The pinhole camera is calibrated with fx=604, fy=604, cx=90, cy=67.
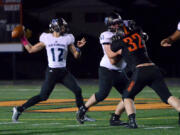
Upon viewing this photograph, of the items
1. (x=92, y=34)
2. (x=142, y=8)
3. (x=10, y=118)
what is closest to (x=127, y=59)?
(x=10, y=118)

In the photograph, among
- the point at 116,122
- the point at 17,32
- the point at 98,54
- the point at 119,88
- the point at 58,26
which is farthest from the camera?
the point at 98,54

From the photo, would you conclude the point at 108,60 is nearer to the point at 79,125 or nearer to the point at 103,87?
the point at 103,87

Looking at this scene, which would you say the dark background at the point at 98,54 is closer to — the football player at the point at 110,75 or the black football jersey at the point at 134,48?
the football player at the point at 110,75

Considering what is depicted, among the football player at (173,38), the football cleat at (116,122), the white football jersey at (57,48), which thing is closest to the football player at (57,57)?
the white football jersey at (57,48)

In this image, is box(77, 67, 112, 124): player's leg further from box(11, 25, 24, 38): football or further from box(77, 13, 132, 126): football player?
box(11, 25, 24, 38): football

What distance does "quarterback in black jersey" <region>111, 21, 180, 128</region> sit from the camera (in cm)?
955

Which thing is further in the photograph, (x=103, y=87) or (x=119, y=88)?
(x=119, y=88)

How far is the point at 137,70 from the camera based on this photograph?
9.65 m

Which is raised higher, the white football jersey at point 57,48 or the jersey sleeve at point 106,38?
the jersey sleeve at point 106,38

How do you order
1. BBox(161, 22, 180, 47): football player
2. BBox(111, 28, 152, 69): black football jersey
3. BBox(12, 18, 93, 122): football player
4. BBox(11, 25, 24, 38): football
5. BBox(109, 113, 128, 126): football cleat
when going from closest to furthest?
BBox(161, 22, 180, 47): football player, BBox(111, 28, 152, 69): black football jersey, BBox(109, 113, 128, 126): football cleat, BBox(12, 18, 93, 122): football player, BBox(11, 25, 24, 38): football

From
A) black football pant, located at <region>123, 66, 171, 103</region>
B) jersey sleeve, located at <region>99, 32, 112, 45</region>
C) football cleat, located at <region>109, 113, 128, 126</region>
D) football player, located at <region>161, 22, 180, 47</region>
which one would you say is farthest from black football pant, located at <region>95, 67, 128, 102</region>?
football player, located at <region>161, 22, 180, 47</region>

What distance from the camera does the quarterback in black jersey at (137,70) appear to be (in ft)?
31.3

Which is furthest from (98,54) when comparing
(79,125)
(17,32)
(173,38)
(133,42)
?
(173,38)

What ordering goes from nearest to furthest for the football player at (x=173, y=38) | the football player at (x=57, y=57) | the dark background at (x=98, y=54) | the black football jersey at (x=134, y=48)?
the football player at (x=173, y=38) → the black football jersey at (x=134, y=48) → the football player at (x=57, y=57) → the dark background at (x=98, y=54)
